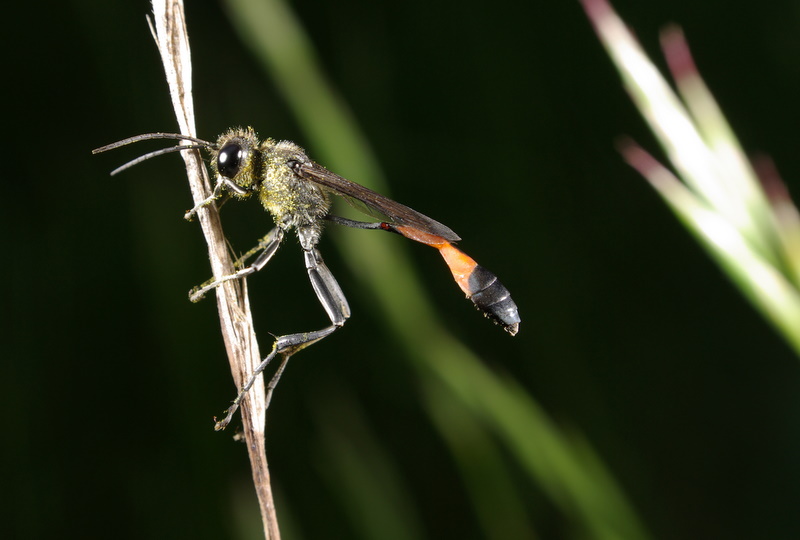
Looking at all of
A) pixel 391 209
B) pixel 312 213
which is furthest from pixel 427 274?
pixel 391 209

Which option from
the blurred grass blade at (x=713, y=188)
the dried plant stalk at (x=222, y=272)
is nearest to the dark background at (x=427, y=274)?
the dried plant stalk at (x=222, y=272)

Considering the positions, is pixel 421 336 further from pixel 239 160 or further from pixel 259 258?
pixel 239 160

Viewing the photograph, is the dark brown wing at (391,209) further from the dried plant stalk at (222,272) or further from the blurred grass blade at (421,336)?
the dried plant stalk at (222,272)

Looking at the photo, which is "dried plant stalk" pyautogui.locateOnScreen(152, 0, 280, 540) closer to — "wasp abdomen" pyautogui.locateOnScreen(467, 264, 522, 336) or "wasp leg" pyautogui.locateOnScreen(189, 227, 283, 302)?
"wasp leg" pyautogui.locateOnScreen(189, 227, 283, 302)

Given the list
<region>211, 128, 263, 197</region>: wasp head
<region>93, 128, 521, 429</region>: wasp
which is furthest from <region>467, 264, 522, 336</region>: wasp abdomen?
<region>211, 128, 263, 197</region>: wasp head

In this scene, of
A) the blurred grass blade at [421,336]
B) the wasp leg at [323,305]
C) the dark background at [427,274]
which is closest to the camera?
the blurred grass blade at [421,336]

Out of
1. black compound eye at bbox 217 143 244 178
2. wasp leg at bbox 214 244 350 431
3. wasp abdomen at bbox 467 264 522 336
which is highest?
black compound eye at bbox 217 143 244 178
